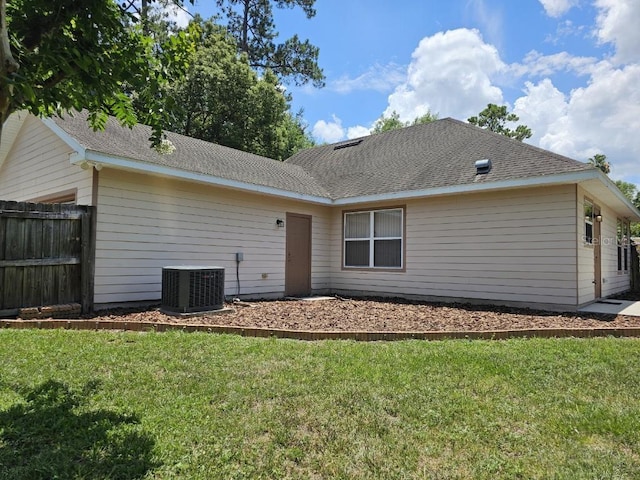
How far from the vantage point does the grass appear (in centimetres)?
231

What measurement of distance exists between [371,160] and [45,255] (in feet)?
29.7

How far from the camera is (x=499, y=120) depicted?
35406 mm

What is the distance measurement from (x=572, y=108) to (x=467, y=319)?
46.0 feet

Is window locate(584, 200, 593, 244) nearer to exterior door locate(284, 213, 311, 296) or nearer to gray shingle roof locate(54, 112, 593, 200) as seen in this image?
gray shingle roof locate(54, 112, 593, 200)

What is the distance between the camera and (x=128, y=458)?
233 centimetres

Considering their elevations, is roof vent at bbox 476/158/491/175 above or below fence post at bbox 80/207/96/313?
above

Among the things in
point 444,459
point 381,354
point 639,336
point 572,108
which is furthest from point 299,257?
point 572,108

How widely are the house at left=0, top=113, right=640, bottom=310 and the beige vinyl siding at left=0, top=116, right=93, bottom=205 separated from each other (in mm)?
45

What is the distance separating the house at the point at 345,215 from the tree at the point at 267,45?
1778cm

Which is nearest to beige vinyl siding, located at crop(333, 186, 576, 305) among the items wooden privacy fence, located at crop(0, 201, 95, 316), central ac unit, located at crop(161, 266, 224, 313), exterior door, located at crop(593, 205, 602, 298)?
exterior door, located at crop(593, 205, 602, 298)

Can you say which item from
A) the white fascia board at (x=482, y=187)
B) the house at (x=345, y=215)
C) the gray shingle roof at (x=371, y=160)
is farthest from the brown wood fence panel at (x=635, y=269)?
the white fascia board at (x=482, y=187)

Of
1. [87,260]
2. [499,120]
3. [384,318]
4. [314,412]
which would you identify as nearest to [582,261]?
[384,318]

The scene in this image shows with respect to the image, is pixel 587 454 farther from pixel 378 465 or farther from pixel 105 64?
pixel 105 64

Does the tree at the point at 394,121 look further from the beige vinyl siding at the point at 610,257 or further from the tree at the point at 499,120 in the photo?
the beige vinyl siding at the point at 610,257
